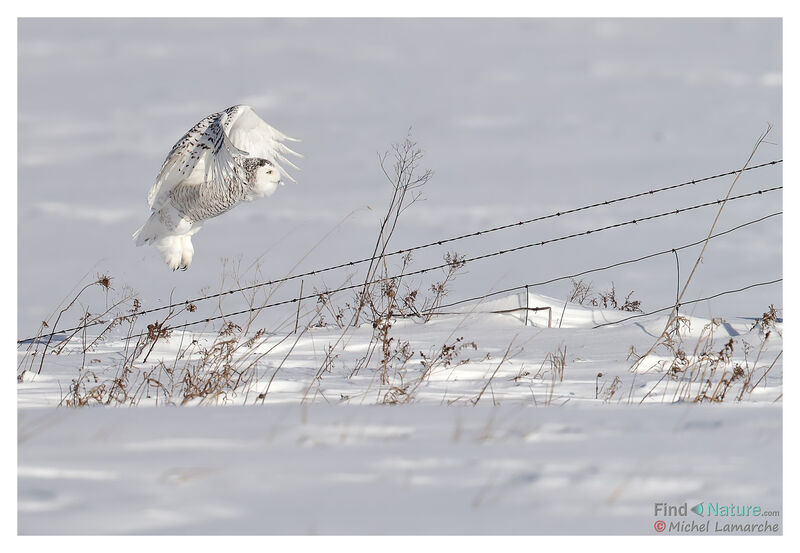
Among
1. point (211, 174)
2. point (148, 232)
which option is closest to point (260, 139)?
point (211, 174)

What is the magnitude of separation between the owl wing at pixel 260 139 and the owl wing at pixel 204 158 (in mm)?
240

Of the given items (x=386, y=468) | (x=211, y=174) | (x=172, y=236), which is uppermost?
(x=211, y=174)

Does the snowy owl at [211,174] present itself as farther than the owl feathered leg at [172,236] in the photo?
No

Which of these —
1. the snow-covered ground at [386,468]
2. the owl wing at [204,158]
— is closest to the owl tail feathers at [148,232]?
the owl wing at [204,158]

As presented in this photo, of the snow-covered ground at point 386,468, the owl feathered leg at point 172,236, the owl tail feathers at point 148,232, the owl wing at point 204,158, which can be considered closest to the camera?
the snow-covered ground at point 386,468

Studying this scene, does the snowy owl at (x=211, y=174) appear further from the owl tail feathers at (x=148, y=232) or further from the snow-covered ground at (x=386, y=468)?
the snow-covered ground at (x=386, y=468)

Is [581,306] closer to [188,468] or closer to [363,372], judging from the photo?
[363,372]

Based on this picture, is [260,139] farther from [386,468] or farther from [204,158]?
[386,468]

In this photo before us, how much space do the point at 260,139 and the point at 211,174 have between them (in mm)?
426

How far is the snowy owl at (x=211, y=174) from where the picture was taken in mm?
5062

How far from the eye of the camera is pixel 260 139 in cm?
555

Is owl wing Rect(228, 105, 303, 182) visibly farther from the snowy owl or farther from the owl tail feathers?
the owl tail feathers

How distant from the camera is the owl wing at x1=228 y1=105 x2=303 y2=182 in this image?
17.5 ft

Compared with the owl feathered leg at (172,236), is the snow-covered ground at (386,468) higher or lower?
lower
